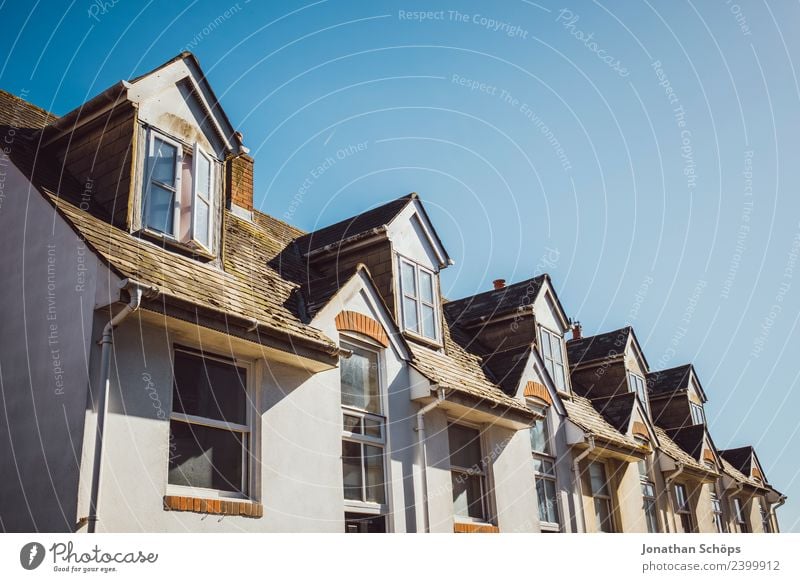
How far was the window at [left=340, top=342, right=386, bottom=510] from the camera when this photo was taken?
12.1 meters

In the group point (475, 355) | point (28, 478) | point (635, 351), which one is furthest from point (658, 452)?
point (28, 478)

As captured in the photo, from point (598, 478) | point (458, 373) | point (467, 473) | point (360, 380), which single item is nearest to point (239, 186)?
point (360, 380)

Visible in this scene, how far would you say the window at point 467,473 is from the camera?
14.2 metres

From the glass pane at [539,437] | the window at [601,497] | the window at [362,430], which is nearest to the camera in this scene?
the window at [362,430]

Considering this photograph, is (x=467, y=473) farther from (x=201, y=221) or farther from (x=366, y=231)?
(x=201, y=221)

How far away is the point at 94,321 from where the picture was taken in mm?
9133

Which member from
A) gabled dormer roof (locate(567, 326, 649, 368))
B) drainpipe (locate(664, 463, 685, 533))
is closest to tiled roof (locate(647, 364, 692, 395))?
gabled dormer roof (locate(567, 326, 649, 368))

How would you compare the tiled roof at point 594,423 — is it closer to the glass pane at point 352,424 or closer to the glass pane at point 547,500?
the glass pane at point 547,500

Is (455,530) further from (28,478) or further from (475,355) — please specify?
(28,478)

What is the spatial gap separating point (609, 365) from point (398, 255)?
36.1 ft

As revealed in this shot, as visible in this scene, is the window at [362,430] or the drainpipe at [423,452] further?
the drainpipe at [423,452]

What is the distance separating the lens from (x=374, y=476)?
12445mm

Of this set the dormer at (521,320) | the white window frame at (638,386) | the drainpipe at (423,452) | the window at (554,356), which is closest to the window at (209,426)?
the drainpipe at (423,452)
